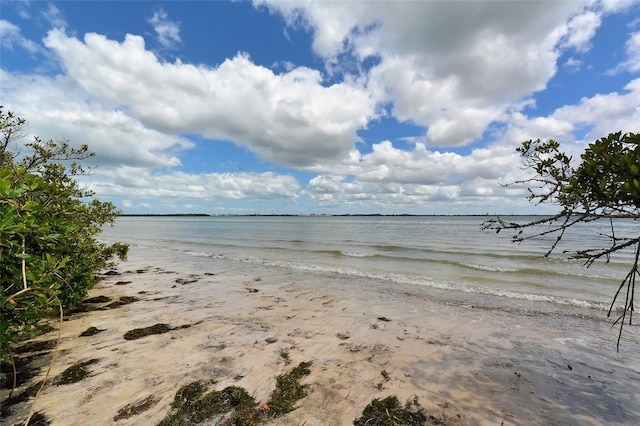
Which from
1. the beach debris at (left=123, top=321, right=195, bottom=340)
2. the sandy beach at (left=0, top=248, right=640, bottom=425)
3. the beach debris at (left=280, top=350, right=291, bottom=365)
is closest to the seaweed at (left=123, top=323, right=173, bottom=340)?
the beach debris at (left=123, top=321, right=195, bottom=340)

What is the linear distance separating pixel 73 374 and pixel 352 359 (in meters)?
5.19

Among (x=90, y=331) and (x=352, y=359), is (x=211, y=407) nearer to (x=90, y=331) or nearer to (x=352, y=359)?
(x=352, y=359)

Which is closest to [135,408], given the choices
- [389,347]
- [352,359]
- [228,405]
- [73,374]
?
[228,405]

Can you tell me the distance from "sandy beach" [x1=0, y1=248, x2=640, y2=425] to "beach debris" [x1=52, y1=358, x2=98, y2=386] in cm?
15

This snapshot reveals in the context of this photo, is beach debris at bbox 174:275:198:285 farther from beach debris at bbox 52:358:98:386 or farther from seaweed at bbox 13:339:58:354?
beach debris at bbox 52:358:98:386

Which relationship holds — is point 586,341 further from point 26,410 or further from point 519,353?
point 26,410

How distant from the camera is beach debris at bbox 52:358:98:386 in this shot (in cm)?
515

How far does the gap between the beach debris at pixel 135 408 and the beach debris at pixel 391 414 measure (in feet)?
10.3

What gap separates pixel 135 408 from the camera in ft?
14.8

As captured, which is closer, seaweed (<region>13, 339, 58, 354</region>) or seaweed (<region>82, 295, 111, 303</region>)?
seaweed (<region>13, 339, 58, 354</region>)

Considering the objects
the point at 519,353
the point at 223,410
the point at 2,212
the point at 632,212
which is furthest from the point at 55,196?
the point at 519,353

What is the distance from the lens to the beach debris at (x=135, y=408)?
4.35 metres

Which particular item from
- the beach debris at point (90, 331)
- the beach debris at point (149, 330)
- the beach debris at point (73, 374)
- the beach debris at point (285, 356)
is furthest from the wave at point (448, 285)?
the beach debris at point (73, 374)

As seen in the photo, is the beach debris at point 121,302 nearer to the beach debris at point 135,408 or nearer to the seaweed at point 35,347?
the seaweed at point 35,347
